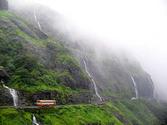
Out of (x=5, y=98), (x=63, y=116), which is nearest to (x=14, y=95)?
(x=5, y=98)

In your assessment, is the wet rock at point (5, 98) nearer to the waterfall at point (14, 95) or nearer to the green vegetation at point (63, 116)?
the waterfall at point (14, 95)

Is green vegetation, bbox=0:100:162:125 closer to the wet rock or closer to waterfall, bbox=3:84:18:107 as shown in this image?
the wet rock

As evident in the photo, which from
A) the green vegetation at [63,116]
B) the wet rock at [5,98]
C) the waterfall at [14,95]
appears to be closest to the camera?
the green vegetation at [63,116]

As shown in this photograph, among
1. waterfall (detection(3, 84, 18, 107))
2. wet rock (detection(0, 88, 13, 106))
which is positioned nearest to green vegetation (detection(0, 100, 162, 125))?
wet rock (detection(0, 88, 13, 106))

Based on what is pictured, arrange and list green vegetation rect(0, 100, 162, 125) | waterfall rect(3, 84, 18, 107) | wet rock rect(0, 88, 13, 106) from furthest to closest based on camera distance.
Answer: waterfall rect(3, 84, 18, 107)
wet rock rect(0, 88, 13, 106)
green vegetation rect(0, 100, 162, 125)

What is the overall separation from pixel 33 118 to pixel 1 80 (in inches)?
1079

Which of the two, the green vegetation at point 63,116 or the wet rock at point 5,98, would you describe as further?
the wet rock at point 5,98

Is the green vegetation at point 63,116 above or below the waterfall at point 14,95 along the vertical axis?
below

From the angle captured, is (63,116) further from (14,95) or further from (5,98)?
(5,98)

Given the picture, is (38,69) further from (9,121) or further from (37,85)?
(9,121)

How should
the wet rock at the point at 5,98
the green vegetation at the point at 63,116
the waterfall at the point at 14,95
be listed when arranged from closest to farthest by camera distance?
the green vegetation at the point at 63,116, the wet rock at the point at 5,98, the waterfall at the point at 14,95

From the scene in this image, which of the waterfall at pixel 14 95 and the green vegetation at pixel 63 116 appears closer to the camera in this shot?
the green vegetation at pixel 63 116

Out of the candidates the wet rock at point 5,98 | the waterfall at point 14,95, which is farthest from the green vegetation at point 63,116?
the waterfall at point 14,95

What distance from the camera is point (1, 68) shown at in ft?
563
